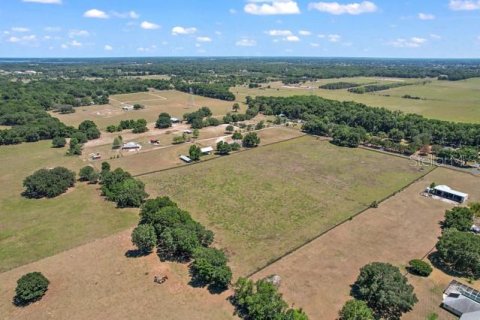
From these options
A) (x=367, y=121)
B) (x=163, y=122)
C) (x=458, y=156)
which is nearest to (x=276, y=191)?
(x=458, y=156)

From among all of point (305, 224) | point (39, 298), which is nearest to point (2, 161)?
point (39, 298)

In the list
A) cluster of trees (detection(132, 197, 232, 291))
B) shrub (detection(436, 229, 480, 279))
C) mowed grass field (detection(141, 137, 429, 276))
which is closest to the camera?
cluster of trees (detection(132, 197, 232, 291))

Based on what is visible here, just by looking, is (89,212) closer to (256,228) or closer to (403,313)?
(256,228)

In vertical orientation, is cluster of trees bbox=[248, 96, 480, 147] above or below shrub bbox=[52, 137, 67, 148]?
above

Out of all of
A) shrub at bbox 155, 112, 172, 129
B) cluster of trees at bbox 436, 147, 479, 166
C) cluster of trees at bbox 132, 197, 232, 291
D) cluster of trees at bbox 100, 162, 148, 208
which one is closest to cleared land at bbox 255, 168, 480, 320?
cluster of trees at bbox 132, 197, 232, 291

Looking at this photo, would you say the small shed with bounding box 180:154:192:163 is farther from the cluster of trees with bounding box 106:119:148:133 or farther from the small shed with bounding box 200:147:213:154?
the cluster of trees with bounding box 106:119:148:133

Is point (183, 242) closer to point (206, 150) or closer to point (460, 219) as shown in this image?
point (460, 219)
